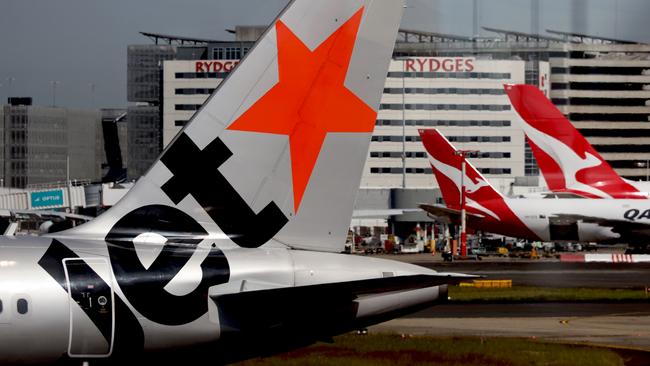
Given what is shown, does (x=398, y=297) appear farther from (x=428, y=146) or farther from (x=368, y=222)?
(x=368, y=222)

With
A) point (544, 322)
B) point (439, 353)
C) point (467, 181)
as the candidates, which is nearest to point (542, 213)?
point (467, 181)

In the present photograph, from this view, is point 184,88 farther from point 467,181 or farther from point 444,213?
point 467,181

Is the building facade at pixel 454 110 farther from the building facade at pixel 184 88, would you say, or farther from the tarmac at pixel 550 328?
the building facade at pixel 184 88

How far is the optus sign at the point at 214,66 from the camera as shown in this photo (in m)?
73.8

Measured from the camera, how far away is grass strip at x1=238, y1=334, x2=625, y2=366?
2330 cm

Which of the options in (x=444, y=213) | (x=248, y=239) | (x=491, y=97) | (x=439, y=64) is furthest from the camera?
(x=444, y=213)

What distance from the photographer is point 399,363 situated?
912 inches

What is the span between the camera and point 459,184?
83.4 m

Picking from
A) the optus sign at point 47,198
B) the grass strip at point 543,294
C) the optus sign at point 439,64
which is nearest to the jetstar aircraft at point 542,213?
the optus sign at point 439,64

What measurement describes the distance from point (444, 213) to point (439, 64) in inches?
1830

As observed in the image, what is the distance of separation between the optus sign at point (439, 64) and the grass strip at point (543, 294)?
9141 millimetres

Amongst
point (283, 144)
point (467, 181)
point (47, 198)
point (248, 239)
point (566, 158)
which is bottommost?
point (248, 239)

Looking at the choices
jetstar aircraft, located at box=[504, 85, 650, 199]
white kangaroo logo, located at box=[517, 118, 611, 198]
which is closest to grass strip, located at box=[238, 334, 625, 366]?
jetstar aircraft, located at box=[504, 85, 650, 199]

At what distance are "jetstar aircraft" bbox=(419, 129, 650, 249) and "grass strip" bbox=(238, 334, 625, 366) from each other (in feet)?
150
